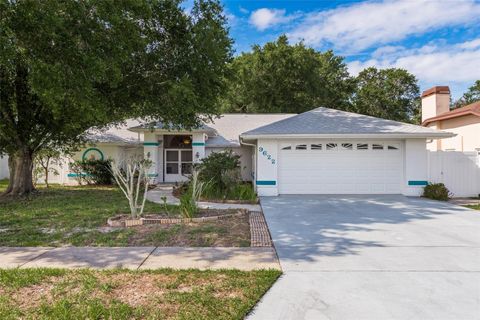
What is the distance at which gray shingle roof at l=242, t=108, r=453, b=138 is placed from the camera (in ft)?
41.5

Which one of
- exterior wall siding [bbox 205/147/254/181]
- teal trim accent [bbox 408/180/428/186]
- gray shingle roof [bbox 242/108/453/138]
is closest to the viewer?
gray shingle roof [bbox 242/108/453/138]

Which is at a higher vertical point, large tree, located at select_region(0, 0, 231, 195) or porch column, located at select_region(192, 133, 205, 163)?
large tree, located at select_region(0, 0, 231, 195)

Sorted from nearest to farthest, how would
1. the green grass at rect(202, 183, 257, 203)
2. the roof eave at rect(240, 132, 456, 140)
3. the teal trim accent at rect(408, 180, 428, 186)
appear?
the green grass at rect(202, 183, 257, 203)
the roof eave at rect(240, 132, 456, 140)
the teal trim accent at rect(408, 180, 428, 186)

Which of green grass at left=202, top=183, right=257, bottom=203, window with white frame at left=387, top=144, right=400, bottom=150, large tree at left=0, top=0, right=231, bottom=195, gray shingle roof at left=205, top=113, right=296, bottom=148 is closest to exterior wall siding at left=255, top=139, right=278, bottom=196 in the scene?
green grass at left=202, top=183, right=257, bottom=203

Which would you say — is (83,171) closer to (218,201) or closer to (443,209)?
(218,201)

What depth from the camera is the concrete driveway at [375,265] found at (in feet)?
12.0

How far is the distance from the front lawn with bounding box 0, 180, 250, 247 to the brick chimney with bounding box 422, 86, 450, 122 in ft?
51.6

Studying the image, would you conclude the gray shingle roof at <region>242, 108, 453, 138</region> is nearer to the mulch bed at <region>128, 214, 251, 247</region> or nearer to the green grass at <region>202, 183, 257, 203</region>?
the green grass at <region>202, 183, 257, 203</region>

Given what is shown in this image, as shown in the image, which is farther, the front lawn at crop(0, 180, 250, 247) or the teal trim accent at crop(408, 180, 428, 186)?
the teal trim accent at crop(408, 180, 428, 186)

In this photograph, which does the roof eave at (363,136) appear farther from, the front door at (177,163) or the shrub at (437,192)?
the front door at (177,163)

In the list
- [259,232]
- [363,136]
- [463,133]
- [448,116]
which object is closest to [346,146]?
[363,136]

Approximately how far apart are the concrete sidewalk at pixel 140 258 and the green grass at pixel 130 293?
326 millimetres

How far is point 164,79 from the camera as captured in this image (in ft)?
38.0

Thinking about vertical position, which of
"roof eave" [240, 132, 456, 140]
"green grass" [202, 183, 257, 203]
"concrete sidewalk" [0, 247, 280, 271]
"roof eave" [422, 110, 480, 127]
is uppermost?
"roof eave" [422, 110, 480, 127]
